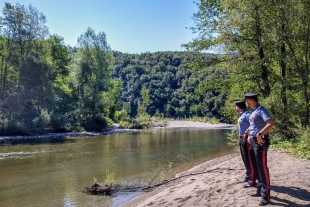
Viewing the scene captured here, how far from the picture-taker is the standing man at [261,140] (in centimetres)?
502

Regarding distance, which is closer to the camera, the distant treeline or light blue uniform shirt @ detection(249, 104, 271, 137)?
light blue uniform shirt @ detection(249, 104, 271, 137)

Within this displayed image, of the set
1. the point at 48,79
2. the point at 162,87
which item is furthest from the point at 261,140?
the point at 162,87

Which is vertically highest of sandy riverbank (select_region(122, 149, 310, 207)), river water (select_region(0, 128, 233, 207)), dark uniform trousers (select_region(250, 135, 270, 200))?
dark uniform trousers (select_region(250, 135, 270, 200))

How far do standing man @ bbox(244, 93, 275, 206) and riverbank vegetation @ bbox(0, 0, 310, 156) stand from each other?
16.8ft

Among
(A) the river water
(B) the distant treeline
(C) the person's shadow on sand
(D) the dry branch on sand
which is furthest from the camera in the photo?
(B) the distant treeline

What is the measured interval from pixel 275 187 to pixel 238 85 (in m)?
8.74

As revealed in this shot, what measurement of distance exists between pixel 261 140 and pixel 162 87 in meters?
118

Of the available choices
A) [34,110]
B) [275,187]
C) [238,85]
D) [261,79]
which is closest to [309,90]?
[261,79]

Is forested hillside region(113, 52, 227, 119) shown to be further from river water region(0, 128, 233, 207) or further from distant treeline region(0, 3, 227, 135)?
river water region(0, 128, 233, 207)

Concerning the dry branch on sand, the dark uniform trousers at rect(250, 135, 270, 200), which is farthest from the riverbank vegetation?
the dry branch on sand

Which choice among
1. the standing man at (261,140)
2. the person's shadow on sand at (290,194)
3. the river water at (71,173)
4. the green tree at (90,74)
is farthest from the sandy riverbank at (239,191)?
the green tree at (90,74)

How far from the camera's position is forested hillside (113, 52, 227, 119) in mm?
101306

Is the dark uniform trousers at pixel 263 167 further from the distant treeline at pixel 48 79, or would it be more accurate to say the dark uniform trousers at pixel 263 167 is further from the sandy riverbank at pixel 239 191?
the distant treeline at pixel 48 79

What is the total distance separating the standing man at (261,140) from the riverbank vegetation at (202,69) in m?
5.12
